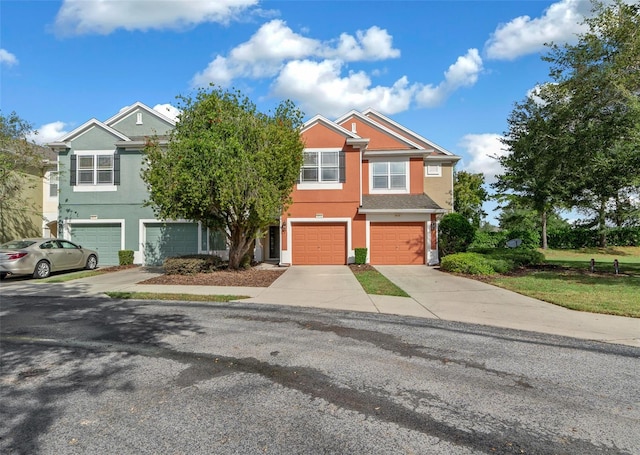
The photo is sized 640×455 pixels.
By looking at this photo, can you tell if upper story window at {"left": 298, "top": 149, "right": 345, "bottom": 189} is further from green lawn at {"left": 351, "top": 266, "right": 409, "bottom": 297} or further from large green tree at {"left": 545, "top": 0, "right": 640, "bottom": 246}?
large green tree at {"left": 545, "top": 0, "right": 640, "bottom": 246}

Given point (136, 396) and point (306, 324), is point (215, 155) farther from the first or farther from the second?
point (136, 396)

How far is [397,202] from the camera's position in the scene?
18484 millimetres

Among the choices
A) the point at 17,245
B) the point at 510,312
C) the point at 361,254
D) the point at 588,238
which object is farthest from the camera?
the point at 588,238

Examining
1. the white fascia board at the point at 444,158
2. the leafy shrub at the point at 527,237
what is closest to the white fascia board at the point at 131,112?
the white fascia board at the point at 444,158

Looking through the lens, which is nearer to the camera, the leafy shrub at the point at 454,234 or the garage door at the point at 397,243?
the garage door at the point at 397,243

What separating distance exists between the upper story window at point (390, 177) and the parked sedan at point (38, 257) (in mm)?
13822

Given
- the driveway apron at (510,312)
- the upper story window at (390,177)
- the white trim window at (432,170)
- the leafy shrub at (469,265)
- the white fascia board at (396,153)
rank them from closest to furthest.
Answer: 1. the driveway apron at (510,312)
2. the leafy shrub at (469,265)
3. the white fascia board at (396,153)
4. the upper story window at (390,177)
5. the white trim window at (432,170)

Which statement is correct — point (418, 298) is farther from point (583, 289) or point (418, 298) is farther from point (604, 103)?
point (604, 103)

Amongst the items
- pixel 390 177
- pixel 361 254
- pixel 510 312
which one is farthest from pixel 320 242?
pixel 510 312

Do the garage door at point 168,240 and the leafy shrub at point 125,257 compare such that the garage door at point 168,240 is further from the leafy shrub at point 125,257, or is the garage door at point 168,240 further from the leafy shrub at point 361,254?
the leafy shrub at point 361,254

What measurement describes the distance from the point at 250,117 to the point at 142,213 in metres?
8.28

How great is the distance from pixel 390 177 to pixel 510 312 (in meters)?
12.4

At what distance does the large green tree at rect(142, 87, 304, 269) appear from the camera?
12500mm

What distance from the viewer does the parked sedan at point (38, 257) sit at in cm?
1265
